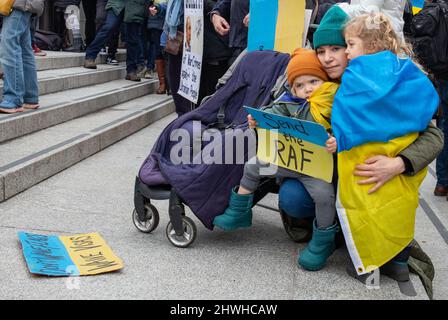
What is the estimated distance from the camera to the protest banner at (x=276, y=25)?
4238mm

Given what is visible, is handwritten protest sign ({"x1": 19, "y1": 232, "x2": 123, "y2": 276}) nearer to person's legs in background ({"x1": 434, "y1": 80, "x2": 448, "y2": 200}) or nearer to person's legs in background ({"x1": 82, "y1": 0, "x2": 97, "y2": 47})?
person's legs in background ({"x1": 434, "y1": 80, "x2": 448, "y2": 200})

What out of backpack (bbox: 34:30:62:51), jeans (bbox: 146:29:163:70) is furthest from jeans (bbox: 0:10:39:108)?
backpack (bbox: 34:30:62:51)

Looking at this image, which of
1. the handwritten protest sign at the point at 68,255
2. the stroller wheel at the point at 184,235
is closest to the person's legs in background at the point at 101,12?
the handwritten protest sign at the point at 68,255

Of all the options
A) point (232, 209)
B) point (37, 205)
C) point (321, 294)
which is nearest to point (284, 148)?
point (232, 209)

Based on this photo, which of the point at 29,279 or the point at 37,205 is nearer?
the point at 29,279

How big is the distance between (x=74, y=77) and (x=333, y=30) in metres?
5.12

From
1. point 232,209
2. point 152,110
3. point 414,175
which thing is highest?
point 414,175

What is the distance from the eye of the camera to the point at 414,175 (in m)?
3.13

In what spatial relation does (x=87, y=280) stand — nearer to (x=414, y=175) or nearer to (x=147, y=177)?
(x=147, y=177)

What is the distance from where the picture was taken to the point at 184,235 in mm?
3707

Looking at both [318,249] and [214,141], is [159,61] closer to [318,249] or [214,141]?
[214,141]

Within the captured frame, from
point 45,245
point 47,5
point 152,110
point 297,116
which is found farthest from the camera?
point 47,5

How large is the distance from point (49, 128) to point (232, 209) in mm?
3077

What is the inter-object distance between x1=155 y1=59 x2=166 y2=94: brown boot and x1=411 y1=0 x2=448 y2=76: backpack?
4876 mm
